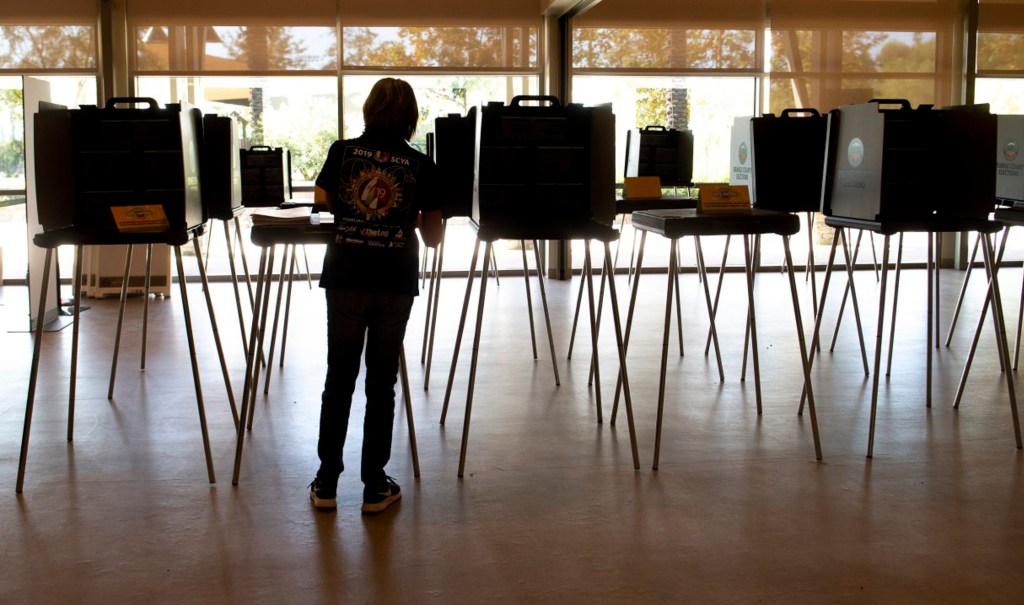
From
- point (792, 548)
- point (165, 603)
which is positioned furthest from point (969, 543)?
point (165, 603)

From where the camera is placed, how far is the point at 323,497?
2961 millimetres

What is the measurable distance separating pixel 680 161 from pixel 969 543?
531cm

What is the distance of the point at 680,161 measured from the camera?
25.3 ft

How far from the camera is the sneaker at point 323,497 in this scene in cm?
295

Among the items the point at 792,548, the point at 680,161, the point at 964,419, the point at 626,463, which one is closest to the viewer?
the point at 792,548

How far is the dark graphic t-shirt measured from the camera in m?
2.79

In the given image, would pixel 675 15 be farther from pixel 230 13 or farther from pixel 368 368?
pixel 368 368

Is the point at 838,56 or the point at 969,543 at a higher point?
the point at 838,56

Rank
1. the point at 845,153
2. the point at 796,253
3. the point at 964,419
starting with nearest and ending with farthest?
1. the point at 845,153
2. the point at 964,419
3. the point at 796,253

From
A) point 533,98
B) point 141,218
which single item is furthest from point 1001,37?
point 141,218

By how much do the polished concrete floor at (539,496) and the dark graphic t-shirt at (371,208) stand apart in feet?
2.36

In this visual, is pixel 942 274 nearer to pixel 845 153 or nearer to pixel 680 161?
pixel 680 161

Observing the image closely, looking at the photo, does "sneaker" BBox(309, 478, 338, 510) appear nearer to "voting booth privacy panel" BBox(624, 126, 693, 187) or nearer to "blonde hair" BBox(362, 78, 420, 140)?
"blonde hair" BBox(362, 78, 420, 140)

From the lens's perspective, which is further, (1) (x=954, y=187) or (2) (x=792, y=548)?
(1) (x=954, y=187)
